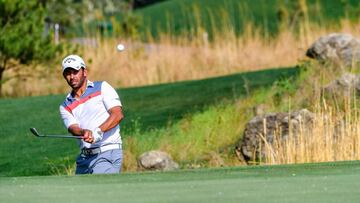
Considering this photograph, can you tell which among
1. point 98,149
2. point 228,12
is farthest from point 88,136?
point 228,12

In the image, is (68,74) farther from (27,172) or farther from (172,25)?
(172,25)

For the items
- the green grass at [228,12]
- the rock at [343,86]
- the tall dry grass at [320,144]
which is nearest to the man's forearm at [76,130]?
the tall dry grass at [320,144]

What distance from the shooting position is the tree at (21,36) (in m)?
22.1

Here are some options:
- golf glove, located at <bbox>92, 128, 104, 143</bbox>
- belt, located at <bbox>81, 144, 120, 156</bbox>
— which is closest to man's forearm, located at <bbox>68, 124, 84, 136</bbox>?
golf glove, located at <bbox>92, 128, 104, 143</bbox>

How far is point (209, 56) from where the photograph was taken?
24.5 m

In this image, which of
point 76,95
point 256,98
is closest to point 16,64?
point 256,98

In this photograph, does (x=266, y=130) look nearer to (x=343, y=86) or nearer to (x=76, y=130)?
(x=343, y=86)

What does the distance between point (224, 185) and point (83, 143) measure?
2.43 m

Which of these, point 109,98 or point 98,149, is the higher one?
point 109,98

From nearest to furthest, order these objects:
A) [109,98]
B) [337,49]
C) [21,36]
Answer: [109,98] → [337,49] → [21,36]

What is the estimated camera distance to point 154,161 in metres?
13.4

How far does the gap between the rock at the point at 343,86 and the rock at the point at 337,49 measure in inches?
78.0

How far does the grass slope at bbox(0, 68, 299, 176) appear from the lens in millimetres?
14844

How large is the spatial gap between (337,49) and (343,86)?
2420 millimetres
